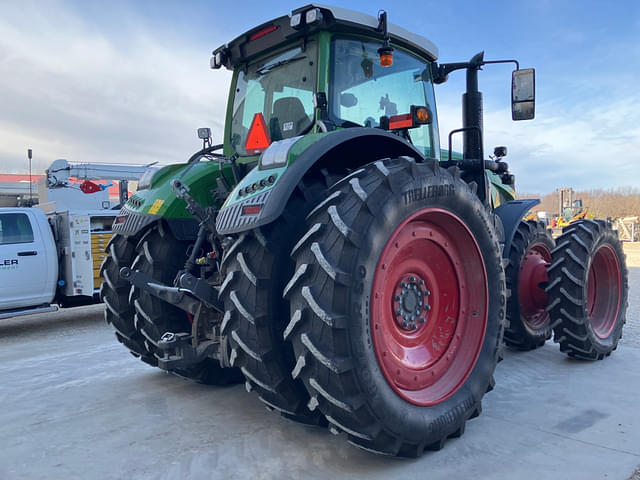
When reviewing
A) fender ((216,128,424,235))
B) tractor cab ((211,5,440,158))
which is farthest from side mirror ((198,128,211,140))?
fender ((216,128,424,235))

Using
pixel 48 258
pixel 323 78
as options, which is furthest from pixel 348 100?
pixel 48 258

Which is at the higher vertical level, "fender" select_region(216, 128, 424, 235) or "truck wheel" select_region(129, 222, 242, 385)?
"fender" select_region(216, 128, 424, 235)

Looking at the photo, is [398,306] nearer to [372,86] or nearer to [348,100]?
[348,100]

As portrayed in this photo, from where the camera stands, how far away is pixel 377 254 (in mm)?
2385

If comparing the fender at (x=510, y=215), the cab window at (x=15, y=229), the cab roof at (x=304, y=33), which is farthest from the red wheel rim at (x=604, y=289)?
the cab window at (x=15, y=229)

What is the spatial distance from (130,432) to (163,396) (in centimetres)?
67

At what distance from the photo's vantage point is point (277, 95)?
3635mm

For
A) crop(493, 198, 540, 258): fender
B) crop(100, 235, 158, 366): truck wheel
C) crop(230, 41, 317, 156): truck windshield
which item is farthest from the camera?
crop(493, 198, 540, 258): fender

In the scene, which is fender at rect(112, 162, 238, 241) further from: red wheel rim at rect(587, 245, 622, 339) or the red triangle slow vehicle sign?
red wheel rim at rect(587, 245, 622, 339)

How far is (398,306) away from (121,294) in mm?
2259

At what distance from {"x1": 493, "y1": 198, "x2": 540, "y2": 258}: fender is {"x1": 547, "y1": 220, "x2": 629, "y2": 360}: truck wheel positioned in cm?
40

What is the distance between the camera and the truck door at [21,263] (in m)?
7.11

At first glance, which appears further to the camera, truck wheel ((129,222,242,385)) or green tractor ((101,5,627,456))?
truck wheel ((129,222,242,385))

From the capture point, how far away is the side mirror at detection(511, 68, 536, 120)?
12.7ft
